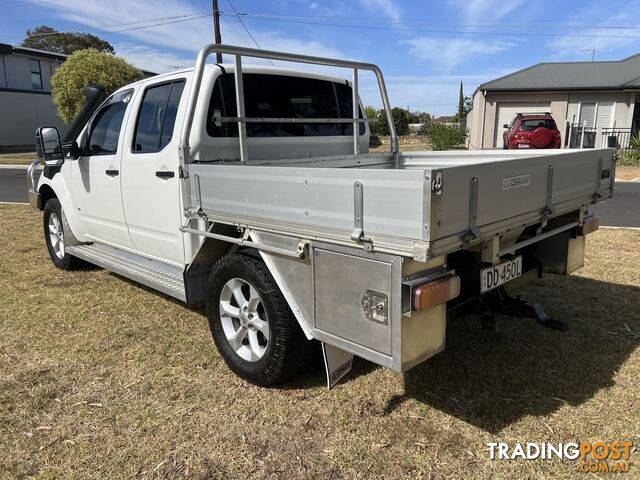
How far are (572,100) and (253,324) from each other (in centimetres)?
2513

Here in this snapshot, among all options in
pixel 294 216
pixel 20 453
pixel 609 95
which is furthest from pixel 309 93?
pixel 609 95

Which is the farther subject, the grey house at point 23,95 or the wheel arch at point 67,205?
the grey house at point 23,95

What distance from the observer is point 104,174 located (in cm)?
472

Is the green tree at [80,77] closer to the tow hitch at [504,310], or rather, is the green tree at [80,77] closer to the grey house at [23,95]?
the grey house at [23,95]

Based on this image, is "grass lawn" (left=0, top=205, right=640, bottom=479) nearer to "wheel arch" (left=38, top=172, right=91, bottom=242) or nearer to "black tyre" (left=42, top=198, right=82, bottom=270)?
"wheel arch" (left=38, top=172, right=91, bottom=242)

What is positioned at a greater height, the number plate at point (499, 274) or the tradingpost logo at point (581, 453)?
the number plate at point (499, 274)

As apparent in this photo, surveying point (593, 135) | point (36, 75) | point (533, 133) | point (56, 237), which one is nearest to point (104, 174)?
point (56, 237)

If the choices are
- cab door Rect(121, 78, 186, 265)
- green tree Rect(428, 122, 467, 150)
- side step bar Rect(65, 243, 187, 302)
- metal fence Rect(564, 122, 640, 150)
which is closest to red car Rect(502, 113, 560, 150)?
green tree Rect(428, 122, 467, 150)

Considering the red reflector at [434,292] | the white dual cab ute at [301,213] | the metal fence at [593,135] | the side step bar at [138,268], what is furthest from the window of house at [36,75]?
the red reflector at [434,292]

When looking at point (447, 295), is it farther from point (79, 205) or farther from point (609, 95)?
point (609, 95)

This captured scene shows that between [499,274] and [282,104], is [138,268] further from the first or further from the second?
[499,274]

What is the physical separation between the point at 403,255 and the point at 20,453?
89.7 inches

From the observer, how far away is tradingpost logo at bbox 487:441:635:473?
257cm

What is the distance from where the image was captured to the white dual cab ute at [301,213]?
2.41 meters
